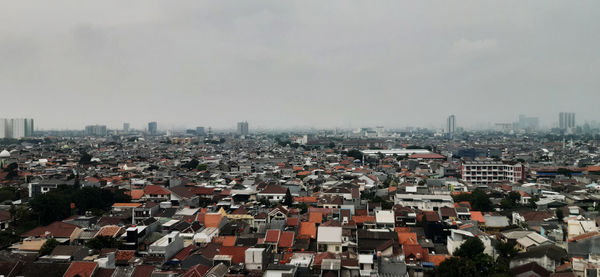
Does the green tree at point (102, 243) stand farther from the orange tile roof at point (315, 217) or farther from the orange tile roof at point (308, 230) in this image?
the orange tile roof at point (315, 217)

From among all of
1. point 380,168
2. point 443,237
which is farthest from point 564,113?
point 443,237

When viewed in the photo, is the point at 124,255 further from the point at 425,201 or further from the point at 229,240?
the point at 425,201

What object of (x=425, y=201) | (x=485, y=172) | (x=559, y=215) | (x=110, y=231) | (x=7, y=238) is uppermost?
(x=485, y=172)

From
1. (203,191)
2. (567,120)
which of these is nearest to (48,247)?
(203,191)

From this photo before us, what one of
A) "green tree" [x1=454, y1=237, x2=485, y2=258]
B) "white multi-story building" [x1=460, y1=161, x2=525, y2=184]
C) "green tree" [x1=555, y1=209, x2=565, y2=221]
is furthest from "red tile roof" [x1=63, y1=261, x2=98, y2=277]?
"white multi-story building" [x1=460, y1=161, x2=525, y2=184]

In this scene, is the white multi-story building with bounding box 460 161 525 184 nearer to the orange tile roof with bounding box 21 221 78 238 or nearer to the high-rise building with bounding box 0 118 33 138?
the orange tile roof with bounding box 21 221 78 238

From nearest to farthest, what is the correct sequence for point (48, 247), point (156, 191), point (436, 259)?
point (436, 259), point (48, 247), point (156, 191)

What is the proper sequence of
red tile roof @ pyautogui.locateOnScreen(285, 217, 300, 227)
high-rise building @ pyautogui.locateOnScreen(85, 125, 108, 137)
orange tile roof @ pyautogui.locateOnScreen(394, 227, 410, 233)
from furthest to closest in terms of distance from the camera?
high-rise building @ pyautogui.locateOnScreen(85, 125, 108, 137)
red tile roof @ pyautogui.locateOnScreen(285, 217, 300, 227)
orange tile roof @ pyautogui.locateOnScreen(394, 227, 410, 233)

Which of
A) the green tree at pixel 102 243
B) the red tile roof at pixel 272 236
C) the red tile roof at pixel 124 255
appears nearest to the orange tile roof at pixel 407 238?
the red tile roof at pixel 272 236
